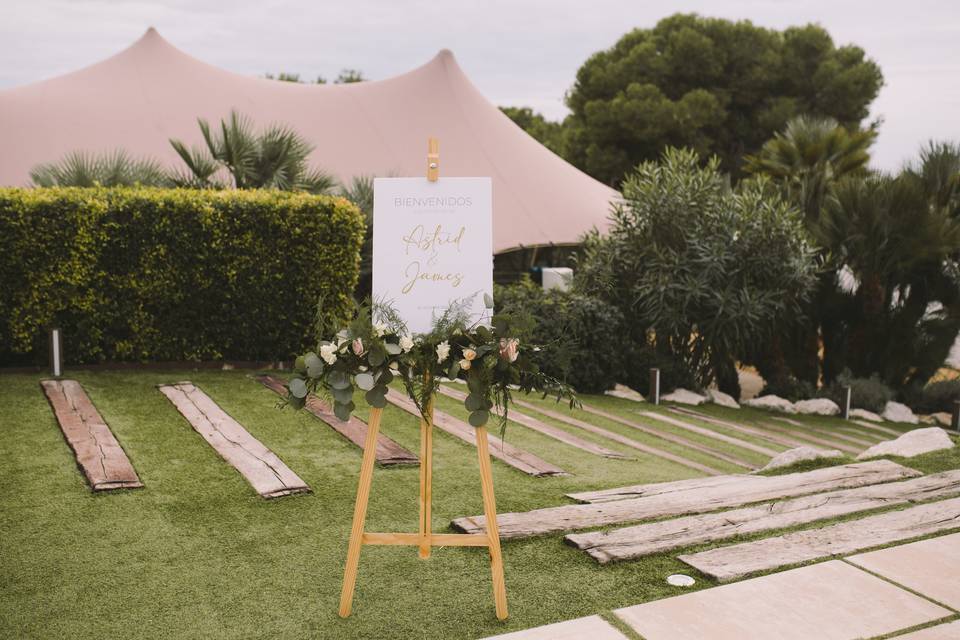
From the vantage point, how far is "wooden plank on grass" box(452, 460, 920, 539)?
404 cm

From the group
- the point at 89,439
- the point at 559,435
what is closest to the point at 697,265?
the point at 559,435

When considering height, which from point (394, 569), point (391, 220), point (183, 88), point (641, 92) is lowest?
point (394, 569)

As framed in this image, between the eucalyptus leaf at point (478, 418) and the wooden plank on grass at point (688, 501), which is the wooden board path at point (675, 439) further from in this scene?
the eucalyptus leaf at point (478, 418)

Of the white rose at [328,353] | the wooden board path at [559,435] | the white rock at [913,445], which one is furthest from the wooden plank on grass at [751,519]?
the wooden board path at [559,435]

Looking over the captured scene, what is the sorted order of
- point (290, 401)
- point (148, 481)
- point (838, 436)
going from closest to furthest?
1. point (290, 401)
2. point (148, 481)
3. point (838, 436)

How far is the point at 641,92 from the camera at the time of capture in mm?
29453

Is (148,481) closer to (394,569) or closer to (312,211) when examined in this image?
(394,569)

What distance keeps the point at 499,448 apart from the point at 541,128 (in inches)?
1374

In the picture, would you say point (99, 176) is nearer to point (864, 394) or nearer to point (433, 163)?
point (433, 163)

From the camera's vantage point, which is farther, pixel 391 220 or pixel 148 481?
pixel 148 481

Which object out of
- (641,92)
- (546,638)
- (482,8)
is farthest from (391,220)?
(641,92)

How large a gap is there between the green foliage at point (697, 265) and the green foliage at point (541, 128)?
21.5 metres

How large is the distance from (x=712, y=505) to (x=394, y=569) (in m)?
1.79

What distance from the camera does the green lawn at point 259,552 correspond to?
10.3ft
